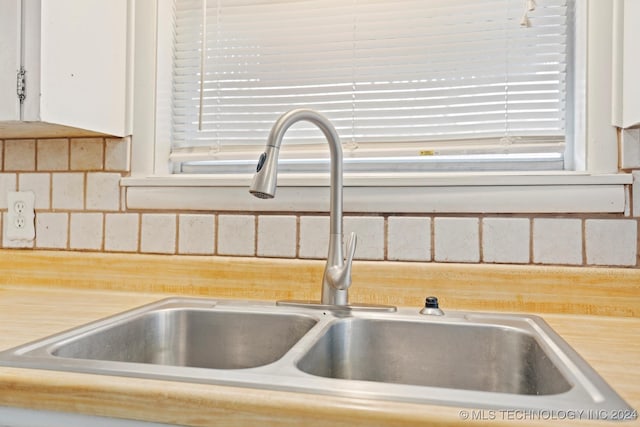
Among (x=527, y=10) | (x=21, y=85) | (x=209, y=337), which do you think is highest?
(x=527, y=10)

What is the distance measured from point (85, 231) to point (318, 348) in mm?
802

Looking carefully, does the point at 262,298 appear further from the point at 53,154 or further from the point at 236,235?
the point at 53,154

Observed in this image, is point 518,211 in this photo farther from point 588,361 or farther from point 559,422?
point 559,422

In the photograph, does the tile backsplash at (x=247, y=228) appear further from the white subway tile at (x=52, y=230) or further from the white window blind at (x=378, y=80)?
the white window blind at (x=378, y=80)

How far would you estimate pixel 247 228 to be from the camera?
124 centimetres

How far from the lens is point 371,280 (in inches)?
44.9

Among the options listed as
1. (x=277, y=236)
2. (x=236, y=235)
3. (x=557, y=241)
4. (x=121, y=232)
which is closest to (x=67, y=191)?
(x=121, y=232)

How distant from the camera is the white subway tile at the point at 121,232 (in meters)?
1.30

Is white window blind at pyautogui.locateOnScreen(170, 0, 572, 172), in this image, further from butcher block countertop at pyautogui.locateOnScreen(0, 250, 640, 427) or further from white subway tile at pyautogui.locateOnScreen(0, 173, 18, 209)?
white subway tile at pyautogui.locateOnScreen(0, 173, 18, 209)

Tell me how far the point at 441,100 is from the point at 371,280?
1.58 feet

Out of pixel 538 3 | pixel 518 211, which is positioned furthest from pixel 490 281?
pixel 538 3

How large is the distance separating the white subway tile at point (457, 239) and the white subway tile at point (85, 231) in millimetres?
867

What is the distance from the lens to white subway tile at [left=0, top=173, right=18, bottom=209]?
4.53 ft

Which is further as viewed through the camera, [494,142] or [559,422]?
[494,142]
